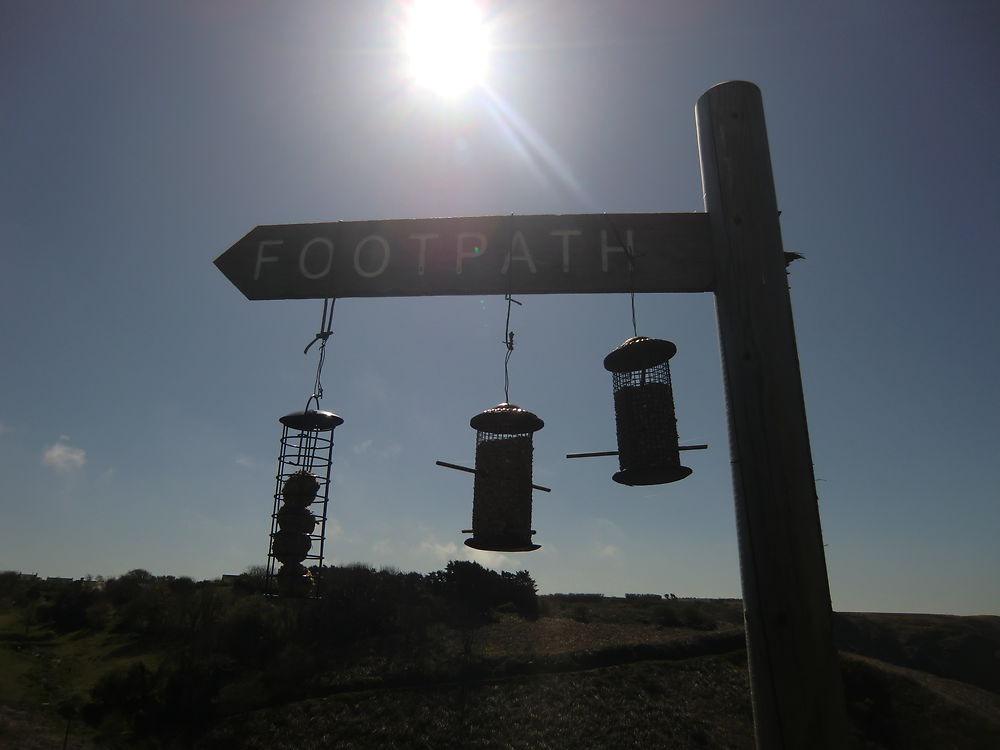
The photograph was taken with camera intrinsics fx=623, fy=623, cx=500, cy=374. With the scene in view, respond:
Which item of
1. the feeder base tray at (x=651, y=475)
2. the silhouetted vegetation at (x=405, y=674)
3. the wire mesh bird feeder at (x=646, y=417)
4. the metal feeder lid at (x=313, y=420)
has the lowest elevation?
the silhouetted vegetation at (x=405, y=674)

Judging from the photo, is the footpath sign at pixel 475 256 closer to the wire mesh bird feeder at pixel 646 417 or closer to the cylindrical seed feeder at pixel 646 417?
the cylindrical seed feeder at pixel 646 417

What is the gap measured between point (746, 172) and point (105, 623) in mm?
40468

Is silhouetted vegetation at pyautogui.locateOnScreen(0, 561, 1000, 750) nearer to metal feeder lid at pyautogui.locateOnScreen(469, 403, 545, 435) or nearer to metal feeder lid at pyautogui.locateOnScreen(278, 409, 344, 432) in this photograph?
metal feeder lid at pyautogui.locateOnScreen(278, 409, 344, 432)

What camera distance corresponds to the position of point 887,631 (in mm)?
42062

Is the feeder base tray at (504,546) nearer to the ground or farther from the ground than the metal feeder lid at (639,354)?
nearer to the ground

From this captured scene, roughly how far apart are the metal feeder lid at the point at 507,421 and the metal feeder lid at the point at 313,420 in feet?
7.59

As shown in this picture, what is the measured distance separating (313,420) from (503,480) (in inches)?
123

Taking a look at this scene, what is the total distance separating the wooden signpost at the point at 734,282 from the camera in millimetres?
2141

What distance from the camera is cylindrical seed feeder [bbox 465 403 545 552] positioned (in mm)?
5246

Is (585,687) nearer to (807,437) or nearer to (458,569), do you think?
(458,569)

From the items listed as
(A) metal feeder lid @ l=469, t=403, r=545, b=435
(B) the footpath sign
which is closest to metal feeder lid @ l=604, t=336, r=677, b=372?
(A) metal feeder lid @ l=469, t=403, r=545, b=435

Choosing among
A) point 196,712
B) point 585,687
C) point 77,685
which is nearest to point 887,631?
point 585,687

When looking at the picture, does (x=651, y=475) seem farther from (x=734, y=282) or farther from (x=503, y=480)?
(x=734, y=282)

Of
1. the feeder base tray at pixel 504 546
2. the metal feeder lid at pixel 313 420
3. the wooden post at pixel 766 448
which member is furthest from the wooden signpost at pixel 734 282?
the metal feeder lid at pixel 313 420
